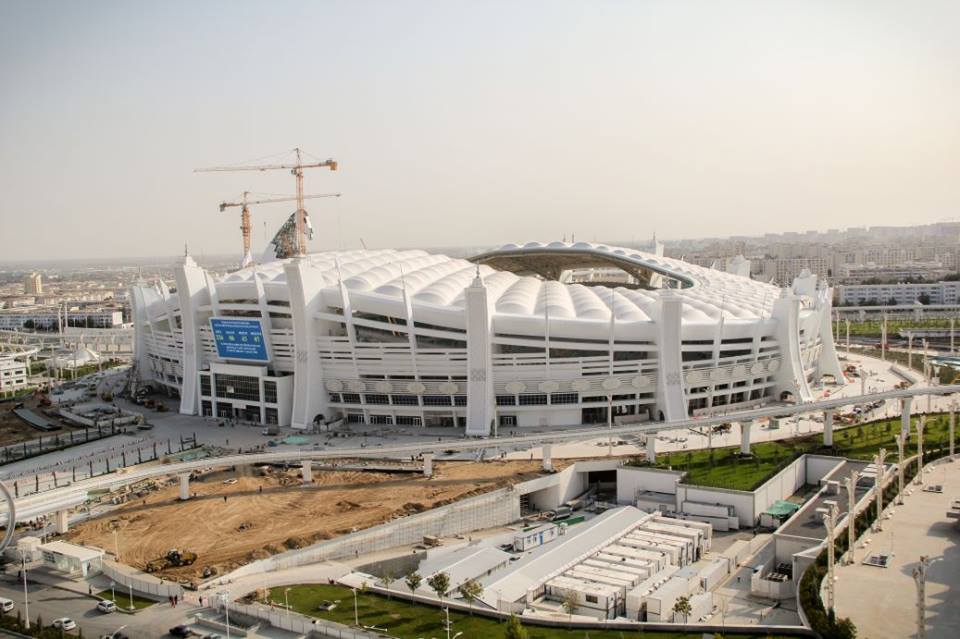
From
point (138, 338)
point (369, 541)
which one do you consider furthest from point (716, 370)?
point (138, 338)

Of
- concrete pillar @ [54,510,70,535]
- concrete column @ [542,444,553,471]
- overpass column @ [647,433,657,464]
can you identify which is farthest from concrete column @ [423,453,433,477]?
concrete pillar @ [54,510,70,535]

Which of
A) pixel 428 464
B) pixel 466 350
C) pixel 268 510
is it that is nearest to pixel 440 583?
pixel 268 510

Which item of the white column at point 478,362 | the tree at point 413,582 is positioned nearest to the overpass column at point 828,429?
the white column at point 478,362

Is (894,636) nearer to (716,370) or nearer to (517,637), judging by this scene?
(517,637)

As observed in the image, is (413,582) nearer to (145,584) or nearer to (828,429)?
(145,584)

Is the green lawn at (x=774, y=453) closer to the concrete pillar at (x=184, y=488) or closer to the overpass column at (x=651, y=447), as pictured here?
the overpass column at (x=651, y=447)

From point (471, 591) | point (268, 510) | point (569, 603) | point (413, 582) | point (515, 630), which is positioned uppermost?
point (515, 630)

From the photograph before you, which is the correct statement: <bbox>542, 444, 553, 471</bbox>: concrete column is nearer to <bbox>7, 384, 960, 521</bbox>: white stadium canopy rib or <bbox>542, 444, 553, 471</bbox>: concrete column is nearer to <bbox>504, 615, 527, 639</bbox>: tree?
<bbox>7, 384, 960, 521</bbox>: white stadium canopy rib
